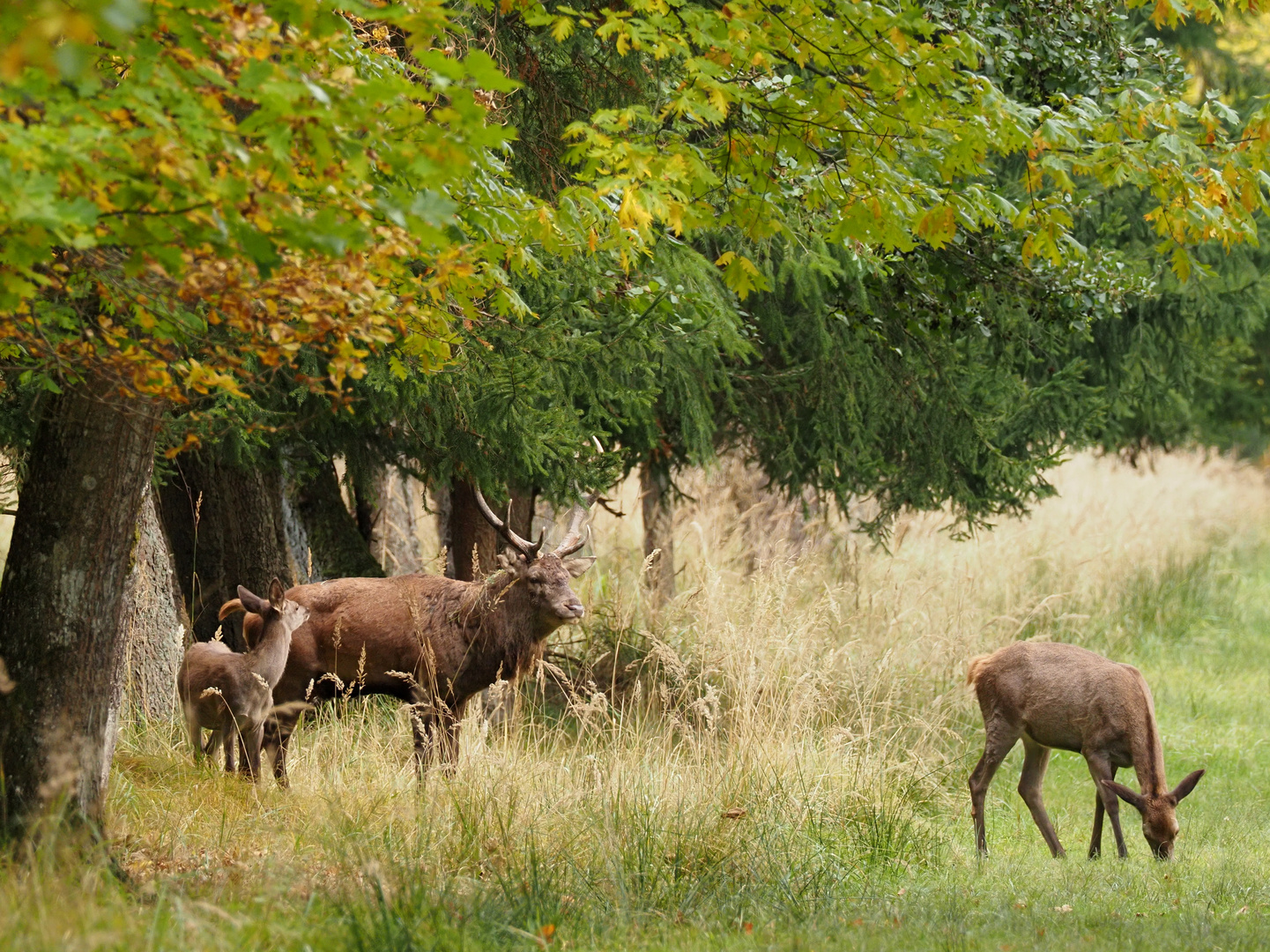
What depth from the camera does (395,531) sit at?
1446cm

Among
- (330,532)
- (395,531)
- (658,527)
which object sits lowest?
(658,527)

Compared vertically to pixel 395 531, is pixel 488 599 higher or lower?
lower

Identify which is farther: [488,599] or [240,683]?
[488,599]

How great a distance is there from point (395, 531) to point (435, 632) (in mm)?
6135

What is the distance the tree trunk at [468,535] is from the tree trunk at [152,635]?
258 cm

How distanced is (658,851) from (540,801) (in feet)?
2.72

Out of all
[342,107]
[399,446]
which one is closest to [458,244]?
[342,107]

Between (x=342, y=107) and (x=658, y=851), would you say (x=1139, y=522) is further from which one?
(x=342, y=107)

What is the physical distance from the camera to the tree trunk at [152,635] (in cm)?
908

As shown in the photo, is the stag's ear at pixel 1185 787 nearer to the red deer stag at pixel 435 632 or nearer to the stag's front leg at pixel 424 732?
the red deer stag at pixel 435 632

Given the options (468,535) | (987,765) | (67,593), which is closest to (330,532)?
(468,535)

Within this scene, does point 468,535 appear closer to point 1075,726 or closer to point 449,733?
point 449,733

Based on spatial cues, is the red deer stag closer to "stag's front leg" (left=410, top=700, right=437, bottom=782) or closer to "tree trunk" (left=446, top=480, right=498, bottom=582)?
"stag's front leg" (left=410, top=700, right=437, bottom=782)

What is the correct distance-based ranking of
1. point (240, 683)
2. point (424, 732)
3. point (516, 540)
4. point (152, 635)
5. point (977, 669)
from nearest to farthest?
point (240, 683)
point (424, 732)
point (516, 540)
point (977, 669)
point (152, 635)
